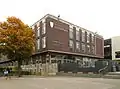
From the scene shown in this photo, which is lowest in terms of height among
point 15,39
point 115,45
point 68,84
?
point 68,84

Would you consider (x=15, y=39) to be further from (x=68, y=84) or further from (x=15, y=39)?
(x=68, y=84)

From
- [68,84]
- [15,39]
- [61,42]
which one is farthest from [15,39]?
[68,84]

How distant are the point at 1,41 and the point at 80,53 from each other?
2522 centimetres

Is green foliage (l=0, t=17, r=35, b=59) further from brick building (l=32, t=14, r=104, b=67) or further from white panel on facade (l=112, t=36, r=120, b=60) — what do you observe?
white panel on facade (l=112, t=36, r=120, b=60)

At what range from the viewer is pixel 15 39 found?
4709 cm

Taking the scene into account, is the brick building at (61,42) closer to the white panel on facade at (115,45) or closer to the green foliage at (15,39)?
the green foliage at (15,39)

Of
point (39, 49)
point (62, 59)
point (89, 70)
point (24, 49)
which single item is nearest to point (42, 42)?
point (39, 49)

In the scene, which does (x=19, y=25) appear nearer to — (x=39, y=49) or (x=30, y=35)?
(x=30, y=35)

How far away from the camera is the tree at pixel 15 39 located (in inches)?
1829

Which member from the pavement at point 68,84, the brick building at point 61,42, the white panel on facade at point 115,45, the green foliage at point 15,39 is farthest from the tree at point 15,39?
the white panel on facade at point 115,45

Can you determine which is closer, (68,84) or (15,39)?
(68,84)

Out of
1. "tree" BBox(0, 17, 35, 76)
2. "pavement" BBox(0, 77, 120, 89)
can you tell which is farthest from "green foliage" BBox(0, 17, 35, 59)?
"pavement" BBox(0, 77, 120, 89)

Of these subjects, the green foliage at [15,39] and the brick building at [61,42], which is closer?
the green foliage at [15,39]

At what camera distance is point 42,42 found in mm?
57094
